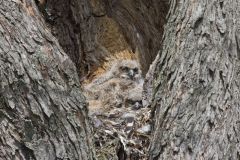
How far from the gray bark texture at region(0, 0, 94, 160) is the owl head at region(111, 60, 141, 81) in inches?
92.1

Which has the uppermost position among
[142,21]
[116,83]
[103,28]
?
[103,28]

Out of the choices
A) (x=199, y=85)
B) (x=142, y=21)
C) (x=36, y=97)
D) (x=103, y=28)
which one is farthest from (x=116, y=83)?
(x=36, y=97)

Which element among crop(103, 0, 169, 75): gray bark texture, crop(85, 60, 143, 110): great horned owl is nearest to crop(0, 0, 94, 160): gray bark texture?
crop(85, 60, 143, 110): great horned owl

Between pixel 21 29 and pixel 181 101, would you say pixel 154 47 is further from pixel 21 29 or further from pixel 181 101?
pixel 21 29

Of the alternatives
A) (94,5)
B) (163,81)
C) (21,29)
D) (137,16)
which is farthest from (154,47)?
(21,29)

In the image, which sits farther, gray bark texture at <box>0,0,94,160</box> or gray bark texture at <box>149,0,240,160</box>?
gray bark texture at <box>149,0,240,160</box>

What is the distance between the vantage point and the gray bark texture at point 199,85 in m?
3.32

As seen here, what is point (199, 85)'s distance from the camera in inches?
136

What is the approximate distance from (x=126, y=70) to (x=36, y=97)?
2.69 metres

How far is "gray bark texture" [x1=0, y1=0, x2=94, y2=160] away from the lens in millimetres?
2885

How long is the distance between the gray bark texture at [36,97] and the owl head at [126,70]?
2.34m

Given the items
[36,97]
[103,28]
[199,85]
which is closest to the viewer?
[36,97]

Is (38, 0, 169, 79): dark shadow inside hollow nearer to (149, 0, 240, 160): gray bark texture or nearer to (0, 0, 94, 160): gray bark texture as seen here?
(149, 0, 240, 160): gray bark texture

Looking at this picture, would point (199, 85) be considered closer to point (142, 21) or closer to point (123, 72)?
point (123, 72)
